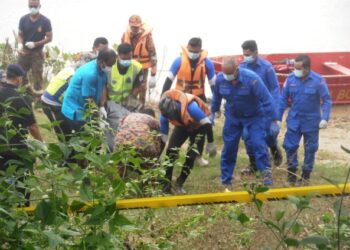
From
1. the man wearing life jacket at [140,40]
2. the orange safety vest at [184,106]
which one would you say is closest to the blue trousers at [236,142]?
the orange safety vest at [184,106]

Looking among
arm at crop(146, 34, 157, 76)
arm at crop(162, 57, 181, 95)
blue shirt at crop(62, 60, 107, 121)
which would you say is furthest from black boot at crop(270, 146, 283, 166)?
arm at crop(146, 34, 157, 76)

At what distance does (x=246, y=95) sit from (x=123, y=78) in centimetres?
153

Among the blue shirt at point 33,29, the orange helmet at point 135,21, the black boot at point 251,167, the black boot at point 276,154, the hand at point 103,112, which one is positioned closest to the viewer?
the hand at point 103,112

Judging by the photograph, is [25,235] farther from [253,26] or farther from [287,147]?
[253,26]

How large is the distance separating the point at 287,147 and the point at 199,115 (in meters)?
1.45

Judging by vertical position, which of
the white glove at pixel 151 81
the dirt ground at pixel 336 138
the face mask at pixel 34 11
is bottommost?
the dirt ground at pixel 336 138

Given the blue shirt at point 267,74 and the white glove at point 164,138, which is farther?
the blue shirt at point 267,74

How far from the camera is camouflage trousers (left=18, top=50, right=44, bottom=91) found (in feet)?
35.9

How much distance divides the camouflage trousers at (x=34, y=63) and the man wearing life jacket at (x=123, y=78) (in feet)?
9.97

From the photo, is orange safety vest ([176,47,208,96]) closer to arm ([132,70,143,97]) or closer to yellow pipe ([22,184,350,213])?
arm ([132,70,143,97])

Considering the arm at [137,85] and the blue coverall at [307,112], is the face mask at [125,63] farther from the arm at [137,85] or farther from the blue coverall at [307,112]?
the blue coverall at [307,112]

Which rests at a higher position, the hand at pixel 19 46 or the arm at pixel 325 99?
the hand at pixel 19 46

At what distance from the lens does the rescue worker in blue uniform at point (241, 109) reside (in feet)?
24.0

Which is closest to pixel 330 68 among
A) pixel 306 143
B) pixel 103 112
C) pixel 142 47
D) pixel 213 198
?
pixel 142 47
